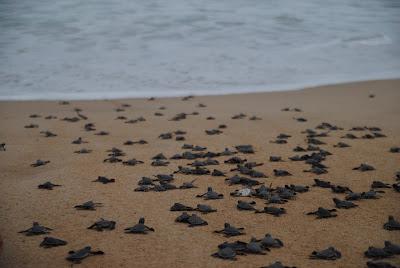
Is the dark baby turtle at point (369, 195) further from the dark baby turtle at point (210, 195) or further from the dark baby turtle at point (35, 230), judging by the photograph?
the dark baby turtle at point (35, 230)

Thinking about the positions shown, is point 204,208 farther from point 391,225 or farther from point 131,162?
point 131,162

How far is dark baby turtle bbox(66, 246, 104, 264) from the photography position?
3094 mm

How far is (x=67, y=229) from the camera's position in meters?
3.61

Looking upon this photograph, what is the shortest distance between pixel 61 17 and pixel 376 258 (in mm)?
13910

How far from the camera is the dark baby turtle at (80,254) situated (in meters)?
3.09

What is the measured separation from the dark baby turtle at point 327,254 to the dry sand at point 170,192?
46 mm

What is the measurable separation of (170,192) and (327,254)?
1.67 meters

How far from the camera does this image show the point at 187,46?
1285cm

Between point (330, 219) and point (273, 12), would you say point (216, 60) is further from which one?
point (330, 219)

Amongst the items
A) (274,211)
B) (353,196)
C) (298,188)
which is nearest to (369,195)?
(353,196)

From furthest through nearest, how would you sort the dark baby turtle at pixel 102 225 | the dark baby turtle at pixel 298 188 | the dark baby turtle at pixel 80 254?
the dark baby turtle at pixel 298 188, the dark baby turtle at pixel 102 225, the dark baby turtle at pixel 80 254

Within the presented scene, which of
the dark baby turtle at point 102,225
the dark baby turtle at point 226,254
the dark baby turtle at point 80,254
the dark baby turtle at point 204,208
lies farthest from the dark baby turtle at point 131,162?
the dark baby turtle at point 226,254

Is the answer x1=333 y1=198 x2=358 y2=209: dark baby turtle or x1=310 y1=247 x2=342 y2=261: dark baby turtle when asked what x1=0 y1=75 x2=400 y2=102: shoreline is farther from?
x1=310 y1=247 x2=342 y2=261: dark baby turtle

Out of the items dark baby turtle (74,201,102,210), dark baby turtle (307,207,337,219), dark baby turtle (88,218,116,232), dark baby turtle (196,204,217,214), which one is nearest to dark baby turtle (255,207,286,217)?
dark baby turtle (307,207,337,219)
